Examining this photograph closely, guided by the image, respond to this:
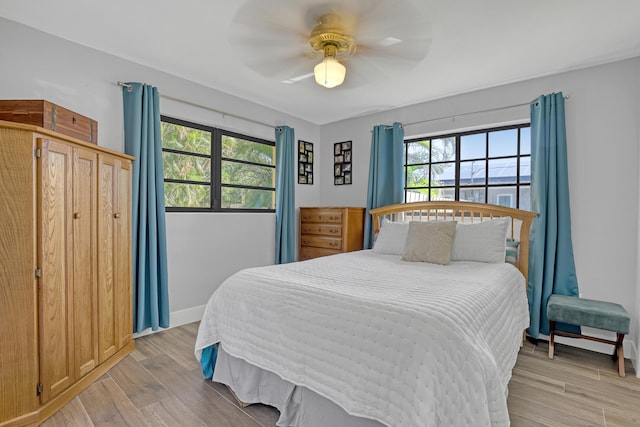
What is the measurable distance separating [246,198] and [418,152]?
2163 mm

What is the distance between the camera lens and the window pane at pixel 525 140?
3.12 m

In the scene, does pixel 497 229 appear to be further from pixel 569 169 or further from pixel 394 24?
pixel 394 24

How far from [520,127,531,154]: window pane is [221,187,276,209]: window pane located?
2.81m

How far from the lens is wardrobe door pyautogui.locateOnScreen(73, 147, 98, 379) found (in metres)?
1.99

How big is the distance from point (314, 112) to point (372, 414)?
360cm

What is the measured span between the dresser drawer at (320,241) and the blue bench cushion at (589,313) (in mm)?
2117

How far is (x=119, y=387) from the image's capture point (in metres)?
2.05

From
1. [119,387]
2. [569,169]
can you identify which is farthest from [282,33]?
[569,169]

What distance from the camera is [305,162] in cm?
448

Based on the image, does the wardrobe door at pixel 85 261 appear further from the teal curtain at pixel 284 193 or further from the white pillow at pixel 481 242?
the white pillow at pixel 481 242

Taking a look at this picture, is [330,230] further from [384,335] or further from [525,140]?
[384,335]

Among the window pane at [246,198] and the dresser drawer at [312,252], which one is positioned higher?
the window pane at [246,198]

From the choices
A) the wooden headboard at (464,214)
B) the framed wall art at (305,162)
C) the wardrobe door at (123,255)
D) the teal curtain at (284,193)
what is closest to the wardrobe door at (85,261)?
the wardrobe door at (123,255)

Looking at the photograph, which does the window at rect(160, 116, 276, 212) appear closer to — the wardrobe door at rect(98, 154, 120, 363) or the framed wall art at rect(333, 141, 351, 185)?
the wardrobe door at rect(98, 154, 120, 363)
